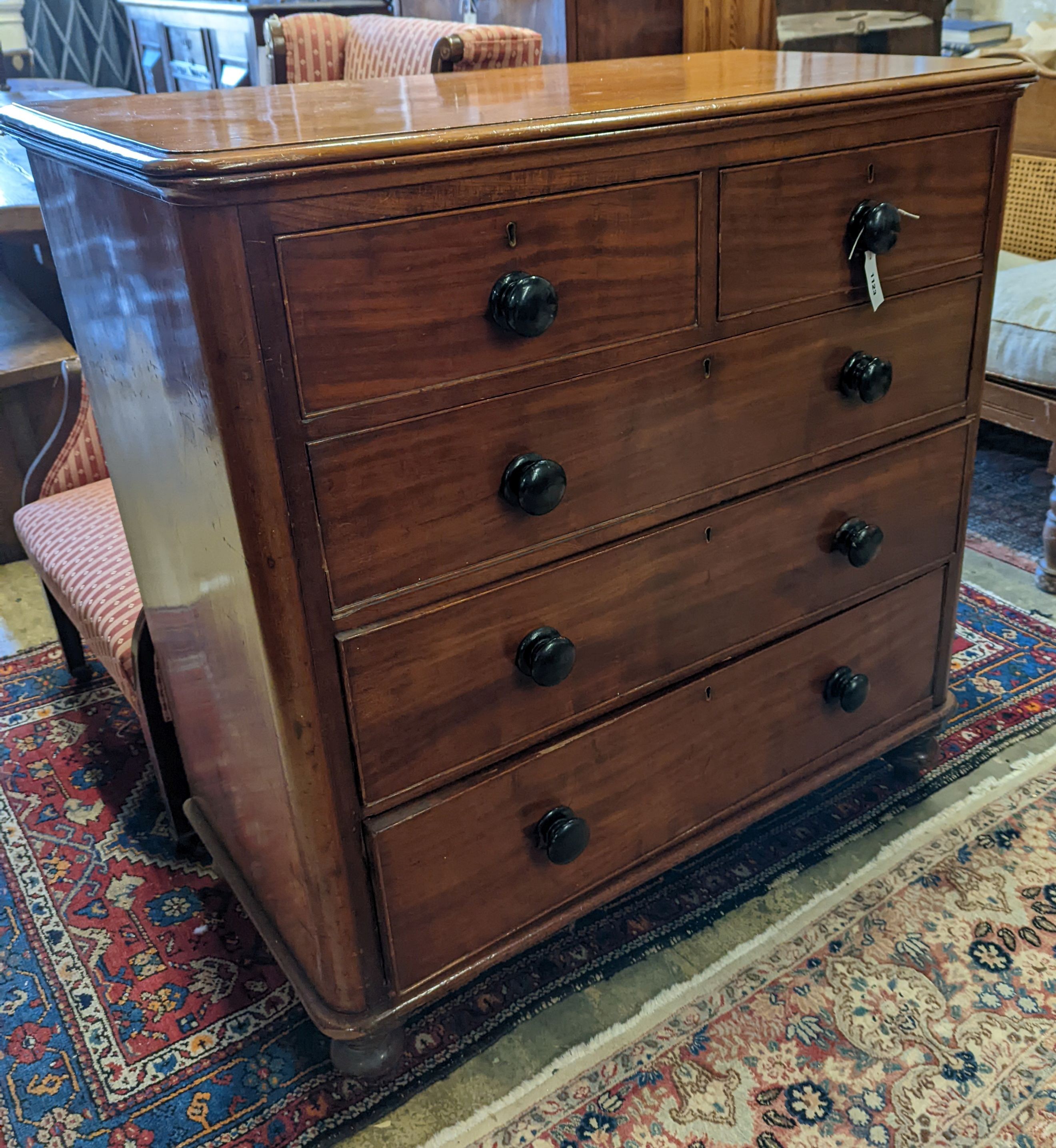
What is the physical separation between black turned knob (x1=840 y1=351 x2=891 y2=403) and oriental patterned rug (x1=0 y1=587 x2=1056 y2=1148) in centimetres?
72

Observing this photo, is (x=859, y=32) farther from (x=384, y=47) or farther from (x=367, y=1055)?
(x=367, y=1055)

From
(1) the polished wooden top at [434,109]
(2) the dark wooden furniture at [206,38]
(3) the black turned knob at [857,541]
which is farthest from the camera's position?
(2) the dark wooden furniture at [206,38]

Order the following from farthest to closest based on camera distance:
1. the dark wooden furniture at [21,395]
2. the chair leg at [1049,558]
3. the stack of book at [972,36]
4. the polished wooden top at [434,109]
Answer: the stack of book at [972,36] → the dark wooden furniture at [21,395] → the chair leg at [1049,558] → the polished wooden top at [434,109]

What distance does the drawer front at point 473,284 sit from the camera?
86 centimetres

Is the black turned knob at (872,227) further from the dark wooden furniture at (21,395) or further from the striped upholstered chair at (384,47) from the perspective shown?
the dark wooden furniture at (21,395)

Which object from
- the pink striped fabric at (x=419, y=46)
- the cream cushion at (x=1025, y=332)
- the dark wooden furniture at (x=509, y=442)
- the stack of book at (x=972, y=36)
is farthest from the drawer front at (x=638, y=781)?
the stack of book at (x=972, y=36)

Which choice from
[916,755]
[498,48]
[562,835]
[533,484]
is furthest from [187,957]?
[498,48]

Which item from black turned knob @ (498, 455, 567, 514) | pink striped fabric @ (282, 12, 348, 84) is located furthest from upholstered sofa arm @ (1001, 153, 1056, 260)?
black turned knob @ (498, 455, 567, 514)

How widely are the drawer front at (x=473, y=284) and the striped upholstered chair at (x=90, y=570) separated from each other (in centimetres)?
73

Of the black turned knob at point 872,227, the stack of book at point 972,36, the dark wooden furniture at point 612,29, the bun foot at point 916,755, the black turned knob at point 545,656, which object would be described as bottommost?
the bun foot at point 916,755

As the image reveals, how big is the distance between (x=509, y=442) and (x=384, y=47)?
196 centimetres

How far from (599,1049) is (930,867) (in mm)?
587

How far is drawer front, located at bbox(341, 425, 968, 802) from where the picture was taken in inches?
41.2

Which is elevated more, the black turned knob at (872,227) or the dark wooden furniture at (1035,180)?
the black turned knob at (872,227)
